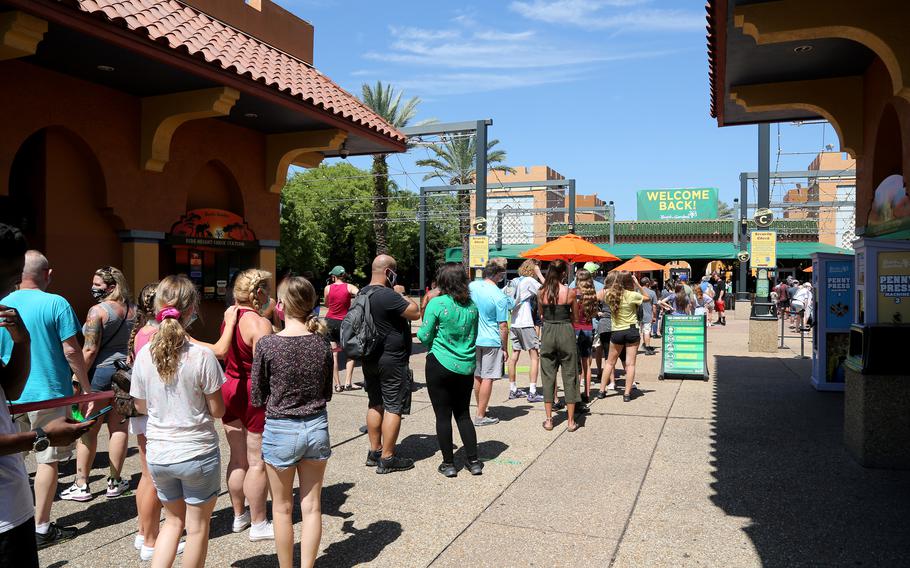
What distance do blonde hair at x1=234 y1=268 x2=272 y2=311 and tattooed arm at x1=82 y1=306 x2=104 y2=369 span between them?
1679mm

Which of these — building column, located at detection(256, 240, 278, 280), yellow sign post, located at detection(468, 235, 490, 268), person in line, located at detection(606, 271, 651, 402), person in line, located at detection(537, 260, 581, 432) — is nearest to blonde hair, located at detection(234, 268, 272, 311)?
person in line, located at detection(537, 260, 581, 432)

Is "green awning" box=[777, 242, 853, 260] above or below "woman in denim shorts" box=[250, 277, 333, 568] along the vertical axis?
above

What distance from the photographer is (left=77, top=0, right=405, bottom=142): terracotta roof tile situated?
712 centimetres

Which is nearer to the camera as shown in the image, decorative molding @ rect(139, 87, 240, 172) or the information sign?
decorative molding @ rect(139, 87, 240, 172)

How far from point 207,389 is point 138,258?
6294mm

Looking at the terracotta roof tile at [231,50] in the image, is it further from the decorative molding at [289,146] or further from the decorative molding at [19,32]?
the decorative molding at [289,146]

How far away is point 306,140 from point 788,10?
7508mm

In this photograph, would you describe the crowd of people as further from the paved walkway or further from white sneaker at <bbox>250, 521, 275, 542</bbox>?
the paved walkway

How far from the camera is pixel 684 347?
412 inches

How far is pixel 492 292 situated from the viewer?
7699 millimetres

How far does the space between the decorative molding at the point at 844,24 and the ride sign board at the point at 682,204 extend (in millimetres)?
38657

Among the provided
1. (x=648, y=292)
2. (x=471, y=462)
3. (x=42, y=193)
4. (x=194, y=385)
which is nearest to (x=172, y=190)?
(x=42, y=193)

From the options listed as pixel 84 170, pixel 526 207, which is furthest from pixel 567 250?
pixel 526 207

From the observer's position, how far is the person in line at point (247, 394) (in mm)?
4137
